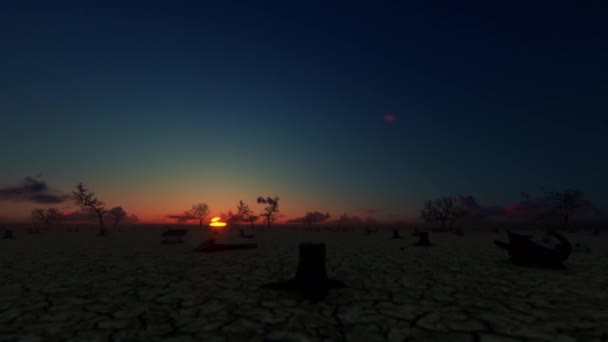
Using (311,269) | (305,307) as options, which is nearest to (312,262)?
(311,269)

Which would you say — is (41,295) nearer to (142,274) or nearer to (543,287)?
(142,274)

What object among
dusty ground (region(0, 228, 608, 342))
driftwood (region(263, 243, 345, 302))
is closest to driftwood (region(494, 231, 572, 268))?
dusty ground (region(0, 228, 608, 342))

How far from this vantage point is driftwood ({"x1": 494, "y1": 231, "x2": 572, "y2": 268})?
8.81 m

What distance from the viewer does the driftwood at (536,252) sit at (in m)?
8.81

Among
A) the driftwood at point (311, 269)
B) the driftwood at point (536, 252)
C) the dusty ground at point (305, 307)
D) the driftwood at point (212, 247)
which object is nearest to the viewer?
the dusty ground at point (305, 307)

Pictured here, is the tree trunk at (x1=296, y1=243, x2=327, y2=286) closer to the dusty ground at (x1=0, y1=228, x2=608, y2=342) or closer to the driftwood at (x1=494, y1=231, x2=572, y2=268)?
the dusty ground at (x1=0, y1=228, x2=608, y2=342)

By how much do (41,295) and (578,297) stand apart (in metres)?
10.3

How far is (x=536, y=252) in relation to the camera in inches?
358

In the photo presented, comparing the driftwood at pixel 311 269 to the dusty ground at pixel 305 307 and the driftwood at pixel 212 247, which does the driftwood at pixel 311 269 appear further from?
the driftwood at pixel 212 247

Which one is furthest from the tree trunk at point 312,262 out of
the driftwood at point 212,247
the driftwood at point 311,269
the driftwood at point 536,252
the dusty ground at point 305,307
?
the driftwood at point 212,247

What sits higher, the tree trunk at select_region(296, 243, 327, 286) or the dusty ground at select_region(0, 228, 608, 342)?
the tree trunk at select_region(296, 243, 327, 286)

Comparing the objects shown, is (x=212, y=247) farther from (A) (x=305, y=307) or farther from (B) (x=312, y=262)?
(A) (x=305, y=307)

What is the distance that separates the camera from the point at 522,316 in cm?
452

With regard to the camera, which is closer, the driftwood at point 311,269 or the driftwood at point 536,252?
the driftwood at point 311,269
